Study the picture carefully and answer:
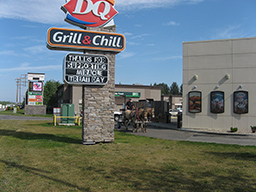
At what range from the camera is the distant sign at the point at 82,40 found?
11086 millimetres

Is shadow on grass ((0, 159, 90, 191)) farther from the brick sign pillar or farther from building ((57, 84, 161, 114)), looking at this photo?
building ((57, 84, 161, 114))

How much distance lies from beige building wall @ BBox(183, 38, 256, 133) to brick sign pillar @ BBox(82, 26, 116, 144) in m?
9.91

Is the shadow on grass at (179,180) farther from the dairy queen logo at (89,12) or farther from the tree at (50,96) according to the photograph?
the tree at (50,96)

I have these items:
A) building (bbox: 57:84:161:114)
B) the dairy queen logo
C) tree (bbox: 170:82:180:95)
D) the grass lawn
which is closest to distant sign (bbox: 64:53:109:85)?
the dairy queen logo

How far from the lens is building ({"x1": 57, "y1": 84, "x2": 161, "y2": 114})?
46719 mm

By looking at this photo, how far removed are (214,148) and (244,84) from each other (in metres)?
9.15

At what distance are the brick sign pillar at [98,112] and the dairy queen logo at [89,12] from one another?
560mm

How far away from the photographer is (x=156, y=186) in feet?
18.9

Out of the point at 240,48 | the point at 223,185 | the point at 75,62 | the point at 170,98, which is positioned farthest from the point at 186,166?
the point at 170,98

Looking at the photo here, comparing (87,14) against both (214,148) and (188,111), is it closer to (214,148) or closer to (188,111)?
(214,148)

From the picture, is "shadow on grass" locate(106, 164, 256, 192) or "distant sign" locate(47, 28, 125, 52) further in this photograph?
"distant sign" locate(47, 28, 125, 52)

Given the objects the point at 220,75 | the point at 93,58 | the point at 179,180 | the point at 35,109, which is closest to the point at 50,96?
the point at 35,109

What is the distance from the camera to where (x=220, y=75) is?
63.1 ft

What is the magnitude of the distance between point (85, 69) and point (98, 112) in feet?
6.90
